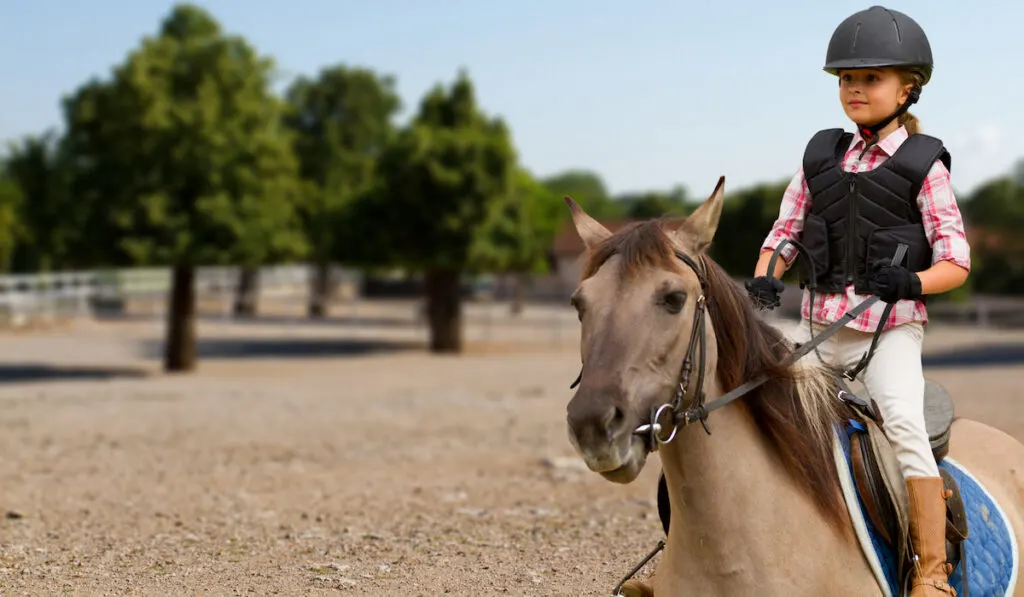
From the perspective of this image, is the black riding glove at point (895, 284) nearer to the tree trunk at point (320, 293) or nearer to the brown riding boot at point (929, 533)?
the brown riding boot at point (929, 533)

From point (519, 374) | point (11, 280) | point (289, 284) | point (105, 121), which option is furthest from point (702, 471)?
point (289, 284)

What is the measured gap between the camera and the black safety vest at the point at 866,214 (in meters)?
3.54

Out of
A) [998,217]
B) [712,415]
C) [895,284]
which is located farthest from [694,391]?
[998,217]

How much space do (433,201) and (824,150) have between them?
77.4ft

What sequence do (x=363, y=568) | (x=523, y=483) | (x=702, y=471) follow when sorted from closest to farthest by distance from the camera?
(x=702, y=471) → (x=363, y=568) → (x=523, y=483)

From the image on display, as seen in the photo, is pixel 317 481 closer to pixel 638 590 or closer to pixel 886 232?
pixel 638 590

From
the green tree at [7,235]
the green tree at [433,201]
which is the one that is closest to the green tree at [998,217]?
the green tree at [433,201]

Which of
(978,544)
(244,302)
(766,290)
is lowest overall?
(244,302)

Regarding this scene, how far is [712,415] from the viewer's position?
10.8 feet

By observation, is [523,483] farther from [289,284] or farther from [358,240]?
[289,284]

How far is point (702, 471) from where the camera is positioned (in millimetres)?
3279

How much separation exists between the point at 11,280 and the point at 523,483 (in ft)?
101

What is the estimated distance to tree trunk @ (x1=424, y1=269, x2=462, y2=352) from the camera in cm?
2844

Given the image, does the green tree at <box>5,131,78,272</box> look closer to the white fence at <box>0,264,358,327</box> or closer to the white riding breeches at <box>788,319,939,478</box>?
the white fence at <box>0,264,358,327</box>
